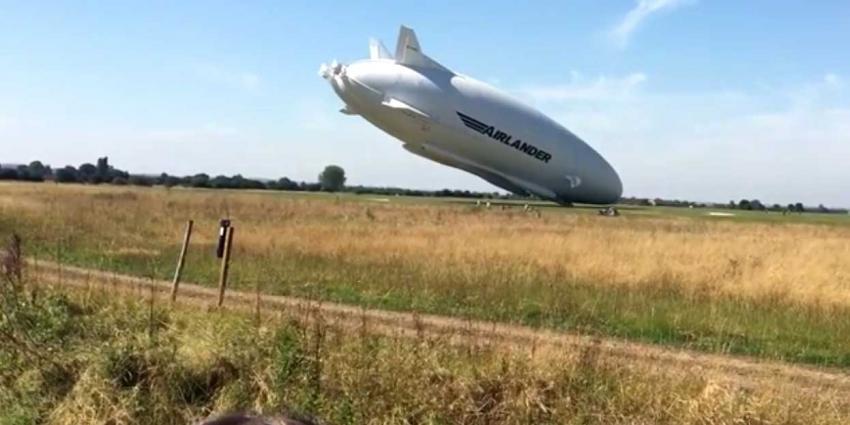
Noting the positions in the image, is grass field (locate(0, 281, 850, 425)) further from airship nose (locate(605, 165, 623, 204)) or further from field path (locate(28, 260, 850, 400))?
airship nose (locate(605, 165, 623, 204))

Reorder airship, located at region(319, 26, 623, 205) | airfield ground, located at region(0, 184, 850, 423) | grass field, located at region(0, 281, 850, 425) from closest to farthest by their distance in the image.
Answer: grass field, located at region(0, 281, 850, 425) < airfield ground, located at region(0, 184, 850, 423) < airship, located at region(319, 26, 623, 205)

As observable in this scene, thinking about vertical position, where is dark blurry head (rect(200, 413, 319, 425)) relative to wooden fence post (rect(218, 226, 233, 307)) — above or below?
above

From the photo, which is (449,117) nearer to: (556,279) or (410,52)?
(410,52)

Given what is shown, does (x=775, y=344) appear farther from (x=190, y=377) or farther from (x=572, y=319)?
(x=190, y=377)

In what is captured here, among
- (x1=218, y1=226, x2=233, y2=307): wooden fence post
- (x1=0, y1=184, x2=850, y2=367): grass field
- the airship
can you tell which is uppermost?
the airship

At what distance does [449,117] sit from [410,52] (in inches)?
273

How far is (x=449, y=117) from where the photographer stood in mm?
65438

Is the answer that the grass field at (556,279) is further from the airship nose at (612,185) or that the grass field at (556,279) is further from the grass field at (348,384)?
the airship nose at (612,185)

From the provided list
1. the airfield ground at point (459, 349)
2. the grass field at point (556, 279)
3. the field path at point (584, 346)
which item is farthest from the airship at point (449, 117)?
the field path at point (584, 346)

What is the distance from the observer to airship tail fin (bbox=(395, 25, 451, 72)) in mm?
68812

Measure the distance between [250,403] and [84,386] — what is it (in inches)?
62.3

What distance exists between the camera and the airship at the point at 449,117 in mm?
65750

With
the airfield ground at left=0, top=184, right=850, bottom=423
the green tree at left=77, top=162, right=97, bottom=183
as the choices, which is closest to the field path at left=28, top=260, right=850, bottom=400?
the airfield ground at left=0, top=184, right=850, bottom=423

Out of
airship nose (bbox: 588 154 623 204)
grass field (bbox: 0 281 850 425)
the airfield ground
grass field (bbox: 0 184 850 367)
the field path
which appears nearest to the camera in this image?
grass field (bbox: 0 281 850 425)
